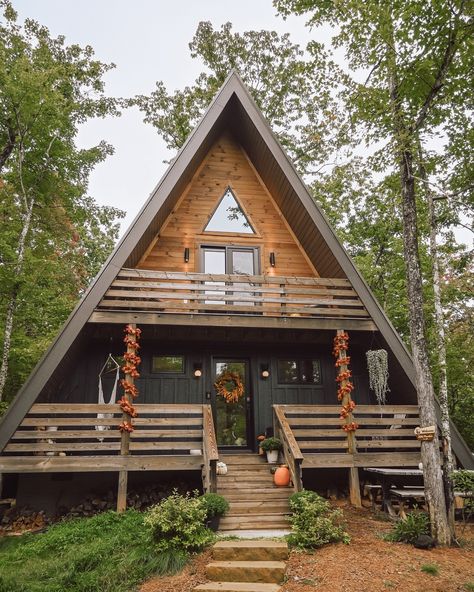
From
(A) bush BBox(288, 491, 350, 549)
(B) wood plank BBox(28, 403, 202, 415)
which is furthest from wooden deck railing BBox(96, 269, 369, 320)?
(A) bush BBox(288, 491, 350, 549)

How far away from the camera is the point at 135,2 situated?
60.2ft

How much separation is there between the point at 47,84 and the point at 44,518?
11.7 metres

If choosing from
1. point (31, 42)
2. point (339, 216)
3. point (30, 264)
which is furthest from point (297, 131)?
point (30, 264)

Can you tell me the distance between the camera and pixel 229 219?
38.1 ft

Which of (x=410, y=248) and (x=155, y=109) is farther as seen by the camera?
(x=155, y=109)

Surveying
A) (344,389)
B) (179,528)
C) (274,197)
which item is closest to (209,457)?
(179,528)

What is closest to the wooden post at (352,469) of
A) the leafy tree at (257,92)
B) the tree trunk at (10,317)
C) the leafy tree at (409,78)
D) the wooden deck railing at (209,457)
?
the leafy tree at (409,78)

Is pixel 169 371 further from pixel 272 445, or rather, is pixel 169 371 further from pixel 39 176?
pixel 39 176

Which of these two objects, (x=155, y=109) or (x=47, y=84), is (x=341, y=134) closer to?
(x=47, y=84)

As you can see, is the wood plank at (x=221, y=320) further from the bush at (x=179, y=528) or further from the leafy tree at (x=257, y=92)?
the leafy tree at (x=257, y=92)

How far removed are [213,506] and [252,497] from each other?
1.35 metres

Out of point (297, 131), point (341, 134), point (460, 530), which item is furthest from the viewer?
point (297, 131)

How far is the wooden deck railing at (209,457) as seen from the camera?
701cm

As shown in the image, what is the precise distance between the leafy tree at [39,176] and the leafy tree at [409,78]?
29.3 ft
